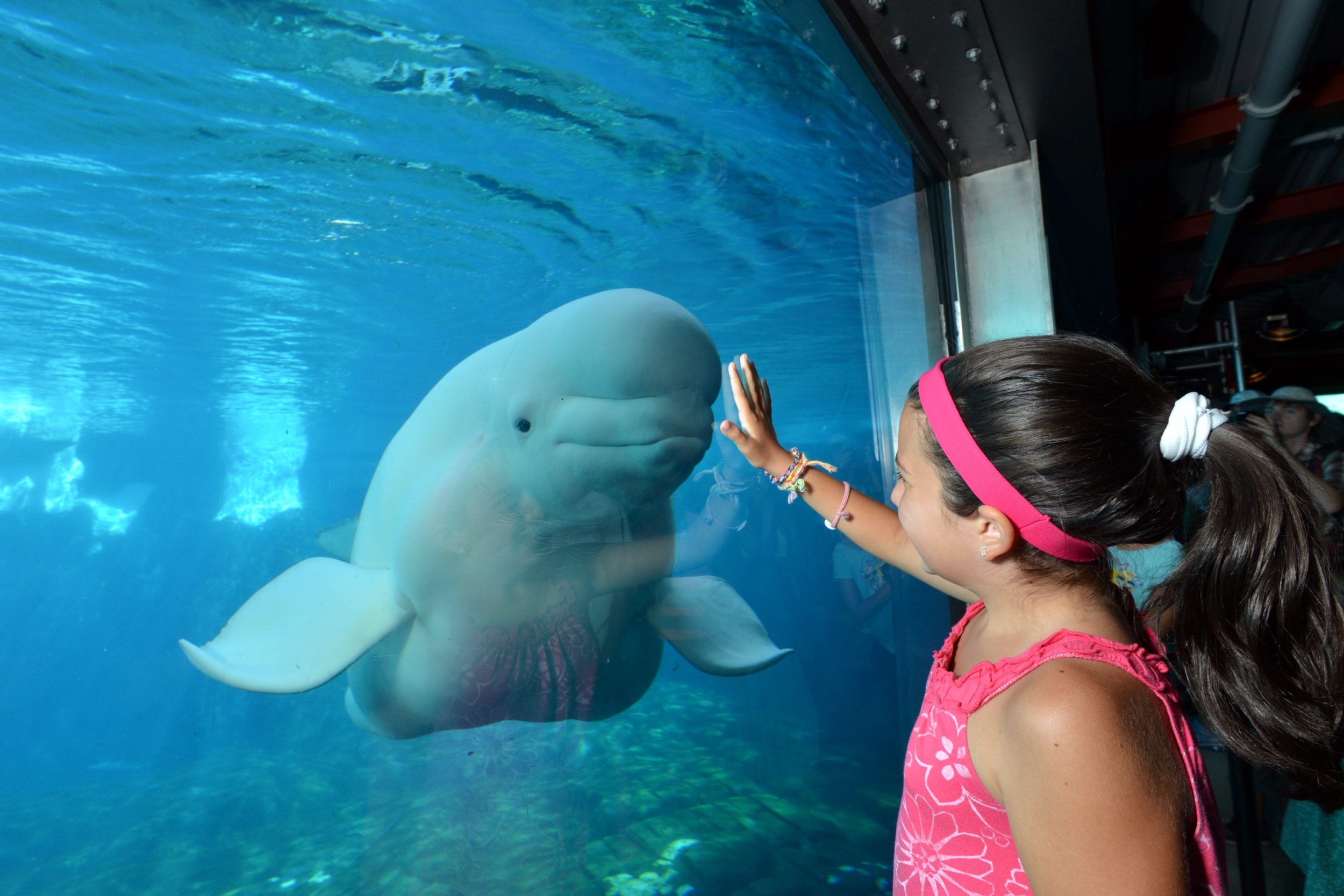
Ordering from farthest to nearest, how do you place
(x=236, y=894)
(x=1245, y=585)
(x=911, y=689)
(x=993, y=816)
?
(x=911, y=689)
(x=236, y=894)
(x=1245, y=585)
(x=993, y=816)

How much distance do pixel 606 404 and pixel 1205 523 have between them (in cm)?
205

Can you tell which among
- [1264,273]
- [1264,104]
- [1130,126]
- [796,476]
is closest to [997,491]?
[796,476]

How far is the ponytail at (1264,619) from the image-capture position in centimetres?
131

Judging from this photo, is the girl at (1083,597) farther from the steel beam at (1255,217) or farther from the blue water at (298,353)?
the steel beam at (1255,217)

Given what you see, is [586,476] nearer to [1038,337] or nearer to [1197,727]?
[1038,337]

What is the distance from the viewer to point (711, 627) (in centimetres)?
348

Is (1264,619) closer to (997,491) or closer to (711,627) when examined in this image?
(997,491)

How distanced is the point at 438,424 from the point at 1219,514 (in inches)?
108

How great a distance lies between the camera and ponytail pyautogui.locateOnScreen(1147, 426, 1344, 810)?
131cm

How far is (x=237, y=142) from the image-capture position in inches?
104

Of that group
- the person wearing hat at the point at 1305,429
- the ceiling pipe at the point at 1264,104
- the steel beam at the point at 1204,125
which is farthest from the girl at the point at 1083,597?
→ the steel beam at the point at 1204,125

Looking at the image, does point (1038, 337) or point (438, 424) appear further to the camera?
point (438, 424)

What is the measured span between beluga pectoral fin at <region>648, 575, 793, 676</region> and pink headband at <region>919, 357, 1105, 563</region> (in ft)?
6.96

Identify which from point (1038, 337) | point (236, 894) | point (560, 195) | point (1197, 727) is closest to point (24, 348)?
point (236, 894)
